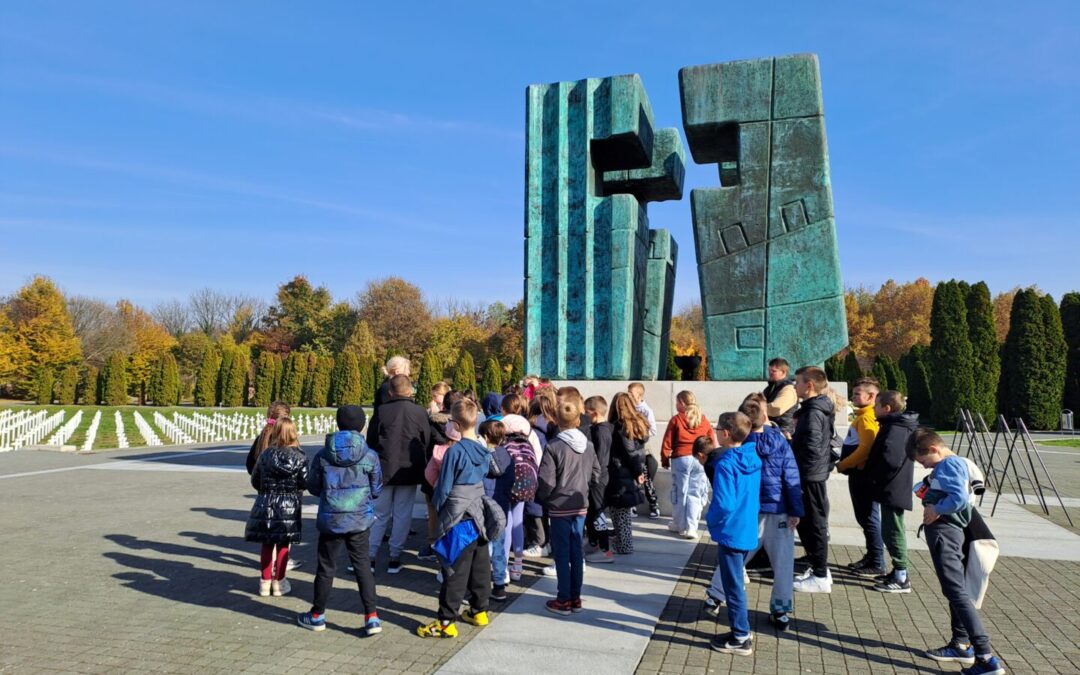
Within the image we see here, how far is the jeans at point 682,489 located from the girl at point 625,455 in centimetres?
100

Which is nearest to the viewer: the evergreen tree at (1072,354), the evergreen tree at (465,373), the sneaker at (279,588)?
the sneaker at (279,588)

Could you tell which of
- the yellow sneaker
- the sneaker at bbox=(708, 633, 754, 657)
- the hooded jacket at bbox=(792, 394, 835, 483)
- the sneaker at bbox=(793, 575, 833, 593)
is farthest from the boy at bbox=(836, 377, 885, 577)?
the yellow sneaker

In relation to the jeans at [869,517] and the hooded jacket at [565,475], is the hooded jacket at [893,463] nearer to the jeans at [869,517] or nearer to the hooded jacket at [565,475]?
the jeans at [869,517]

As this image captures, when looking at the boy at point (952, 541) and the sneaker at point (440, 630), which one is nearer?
the boy at point (952, 541)

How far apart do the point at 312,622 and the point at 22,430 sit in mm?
20933

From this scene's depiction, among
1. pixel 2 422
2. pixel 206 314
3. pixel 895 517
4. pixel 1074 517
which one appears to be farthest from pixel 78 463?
pixel 206 314

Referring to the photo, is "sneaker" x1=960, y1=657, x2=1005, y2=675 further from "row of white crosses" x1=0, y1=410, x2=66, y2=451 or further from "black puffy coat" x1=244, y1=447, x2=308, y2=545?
"row of white crosses" x1=0, y1=410, x2=66, y2=451

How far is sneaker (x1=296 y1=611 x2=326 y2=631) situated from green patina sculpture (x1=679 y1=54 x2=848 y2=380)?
5.80 m

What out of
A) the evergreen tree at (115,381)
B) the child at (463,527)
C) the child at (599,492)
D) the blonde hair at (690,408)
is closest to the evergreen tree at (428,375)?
the evergreen tree at (115,381)

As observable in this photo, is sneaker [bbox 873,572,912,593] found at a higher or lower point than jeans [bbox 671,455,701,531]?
lower

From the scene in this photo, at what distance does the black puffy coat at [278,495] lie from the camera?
498 cm

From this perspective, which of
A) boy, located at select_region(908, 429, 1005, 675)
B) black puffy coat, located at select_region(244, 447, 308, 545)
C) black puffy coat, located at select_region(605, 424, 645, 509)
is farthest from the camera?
black puffy coat, located at select_region(605, 424, 645, 509)

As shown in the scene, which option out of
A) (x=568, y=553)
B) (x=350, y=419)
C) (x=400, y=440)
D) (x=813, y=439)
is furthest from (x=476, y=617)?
(x=813, y=439)

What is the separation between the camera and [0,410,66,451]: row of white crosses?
18141mm
